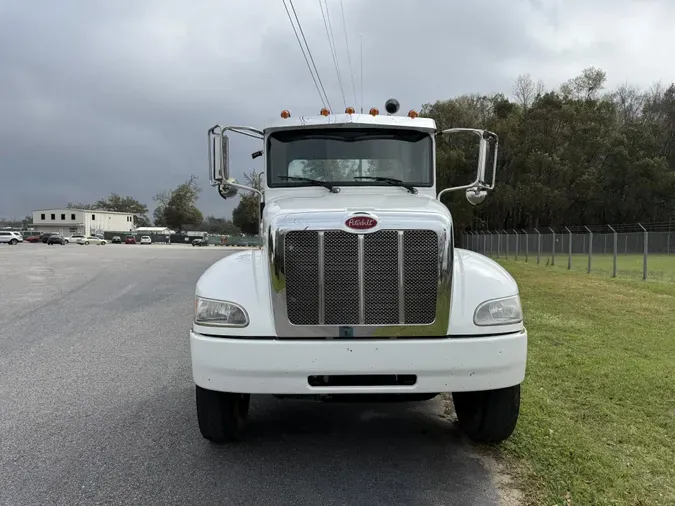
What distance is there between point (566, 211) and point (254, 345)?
2116 inches

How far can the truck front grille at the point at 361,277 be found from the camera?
135 inches

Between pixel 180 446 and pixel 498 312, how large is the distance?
251 cm

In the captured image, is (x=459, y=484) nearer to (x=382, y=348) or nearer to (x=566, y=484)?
(x=566, y=484)

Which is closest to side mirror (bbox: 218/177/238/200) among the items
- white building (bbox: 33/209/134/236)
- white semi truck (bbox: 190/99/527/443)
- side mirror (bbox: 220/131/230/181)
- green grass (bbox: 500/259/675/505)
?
side mirror (bbox: 220/131/230/181)

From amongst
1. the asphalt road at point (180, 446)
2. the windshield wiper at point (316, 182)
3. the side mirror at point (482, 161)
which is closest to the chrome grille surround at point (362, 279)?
the asphalt road at point (180, 446)

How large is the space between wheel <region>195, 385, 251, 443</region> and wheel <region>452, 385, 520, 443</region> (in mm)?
1763

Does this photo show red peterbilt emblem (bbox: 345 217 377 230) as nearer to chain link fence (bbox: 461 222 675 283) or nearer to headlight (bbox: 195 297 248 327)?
headlight (bbox: 195 297 248 327)

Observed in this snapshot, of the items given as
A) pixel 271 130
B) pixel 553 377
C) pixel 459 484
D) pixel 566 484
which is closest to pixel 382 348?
pixel 459 484

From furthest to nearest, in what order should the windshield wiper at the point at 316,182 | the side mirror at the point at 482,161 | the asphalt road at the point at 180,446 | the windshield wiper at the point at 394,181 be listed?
the side mirror at the point at 482,161 < the windshield wiper at the point at 394,181 < the windshield wiper at the point at 316,182 < the asphalt road at the point at 180,446

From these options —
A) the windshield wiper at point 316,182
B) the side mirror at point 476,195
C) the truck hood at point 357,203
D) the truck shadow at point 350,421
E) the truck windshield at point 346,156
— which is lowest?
the truck shadow at point 350,421

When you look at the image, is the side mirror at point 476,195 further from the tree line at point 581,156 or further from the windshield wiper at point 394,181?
the tree line at point 581,156

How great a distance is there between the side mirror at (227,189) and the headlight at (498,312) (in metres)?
2.62

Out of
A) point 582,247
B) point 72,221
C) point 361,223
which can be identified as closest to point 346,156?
A: point 361,223

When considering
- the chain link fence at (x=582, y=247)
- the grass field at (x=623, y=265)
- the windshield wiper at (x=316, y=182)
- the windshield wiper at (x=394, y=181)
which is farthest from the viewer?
the chain link fence at (x=582, y=247)
